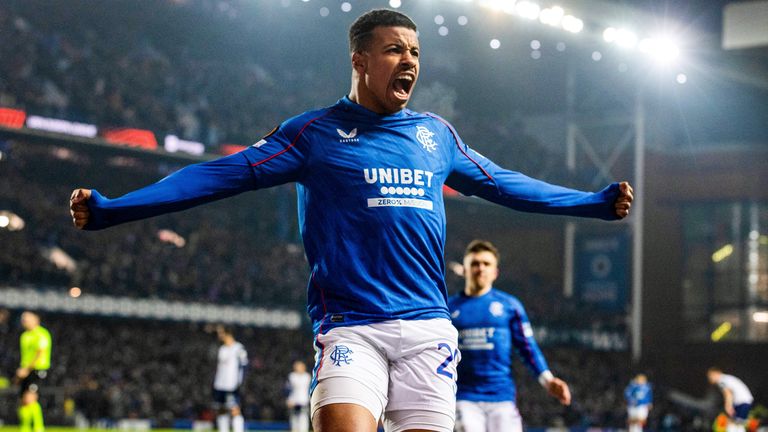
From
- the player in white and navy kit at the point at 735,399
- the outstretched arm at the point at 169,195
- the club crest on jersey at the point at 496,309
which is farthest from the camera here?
the player in white and navy kit at the point at 735,399

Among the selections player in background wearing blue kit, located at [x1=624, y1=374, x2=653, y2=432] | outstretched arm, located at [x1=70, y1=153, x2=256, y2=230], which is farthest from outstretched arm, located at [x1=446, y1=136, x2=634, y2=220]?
player in background wearing blue kit, located at [x1=624, y1=374, x2=653, y2=432]

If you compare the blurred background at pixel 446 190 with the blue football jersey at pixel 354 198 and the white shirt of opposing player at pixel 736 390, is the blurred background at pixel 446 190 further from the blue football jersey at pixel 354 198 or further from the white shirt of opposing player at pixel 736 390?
the blue football jersey at pixel 354 198

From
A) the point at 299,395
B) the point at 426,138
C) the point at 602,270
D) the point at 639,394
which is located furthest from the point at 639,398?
the point at 426,138

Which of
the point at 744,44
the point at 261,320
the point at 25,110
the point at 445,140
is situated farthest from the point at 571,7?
the point at 445,140

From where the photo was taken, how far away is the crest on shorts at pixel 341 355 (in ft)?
12.9

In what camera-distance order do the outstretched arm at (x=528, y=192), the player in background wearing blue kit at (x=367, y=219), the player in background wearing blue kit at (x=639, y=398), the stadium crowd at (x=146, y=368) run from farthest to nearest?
1. the player in background wearing blue kit at (x=639, y=398)
2. the stadium crowd at (x=146, y=368)
3. the outstretched arm at (x=528, y=192)
4. the player in background wearing blue kit at (x=367, y=219)

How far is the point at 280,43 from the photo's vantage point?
40719 millimetres

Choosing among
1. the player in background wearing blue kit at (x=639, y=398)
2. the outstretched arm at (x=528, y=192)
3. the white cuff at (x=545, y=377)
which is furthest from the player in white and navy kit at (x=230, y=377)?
the outstretched arm at (x=528, y=192)

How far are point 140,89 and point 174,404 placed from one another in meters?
11.9

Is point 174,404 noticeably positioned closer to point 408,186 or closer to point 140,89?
point 140,89

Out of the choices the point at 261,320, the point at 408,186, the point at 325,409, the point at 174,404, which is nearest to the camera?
the point at 325,409

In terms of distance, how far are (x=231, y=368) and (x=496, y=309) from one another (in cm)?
1099

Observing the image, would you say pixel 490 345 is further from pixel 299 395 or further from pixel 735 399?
pixel 299 395

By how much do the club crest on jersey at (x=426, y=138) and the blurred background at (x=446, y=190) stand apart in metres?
20.4
